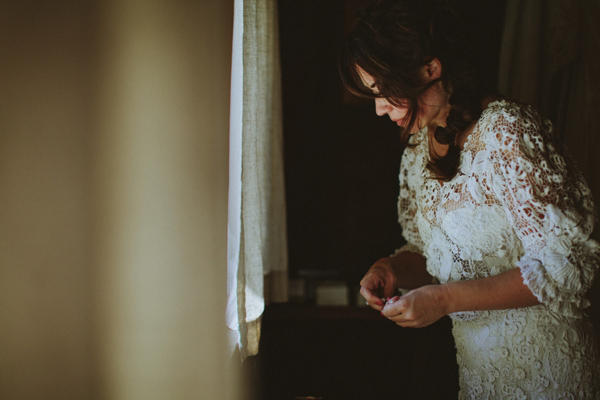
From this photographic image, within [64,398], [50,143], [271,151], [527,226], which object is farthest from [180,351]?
[271,151]

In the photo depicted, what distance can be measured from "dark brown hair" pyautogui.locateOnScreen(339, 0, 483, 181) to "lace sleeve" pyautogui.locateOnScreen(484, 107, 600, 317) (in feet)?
0.52

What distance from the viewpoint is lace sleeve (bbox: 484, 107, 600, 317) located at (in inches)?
30.7

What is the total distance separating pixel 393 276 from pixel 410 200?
0.86 ft

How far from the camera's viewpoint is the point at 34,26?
0.57 m

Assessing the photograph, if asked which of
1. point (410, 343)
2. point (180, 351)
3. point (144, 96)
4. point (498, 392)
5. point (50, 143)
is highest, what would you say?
point (144, 96)

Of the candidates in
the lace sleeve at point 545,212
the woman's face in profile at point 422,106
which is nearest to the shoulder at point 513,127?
the lace sleeve at point 545,212

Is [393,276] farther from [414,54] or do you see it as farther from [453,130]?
[414,54]

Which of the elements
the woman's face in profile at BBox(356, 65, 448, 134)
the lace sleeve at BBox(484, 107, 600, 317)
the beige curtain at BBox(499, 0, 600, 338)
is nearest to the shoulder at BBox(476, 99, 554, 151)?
the lace sleeve at BBox(484, 107, 600, 317)

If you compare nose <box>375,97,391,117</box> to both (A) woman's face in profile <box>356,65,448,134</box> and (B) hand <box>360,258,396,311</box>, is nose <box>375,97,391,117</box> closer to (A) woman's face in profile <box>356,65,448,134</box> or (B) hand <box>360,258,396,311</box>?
(A) woman's face in profile <box>356,65,448,134</box>

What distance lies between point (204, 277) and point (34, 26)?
Result: 0.59 meters

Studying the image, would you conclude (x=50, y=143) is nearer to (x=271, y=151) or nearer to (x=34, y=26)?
(x=34, y=26)

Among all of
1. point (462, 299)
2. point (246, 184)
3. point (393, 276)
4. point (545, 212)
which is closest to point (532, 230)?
point (545, 212)

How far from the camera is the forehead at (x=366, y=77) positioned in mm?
994

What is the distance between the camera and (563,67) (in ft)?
5.72
